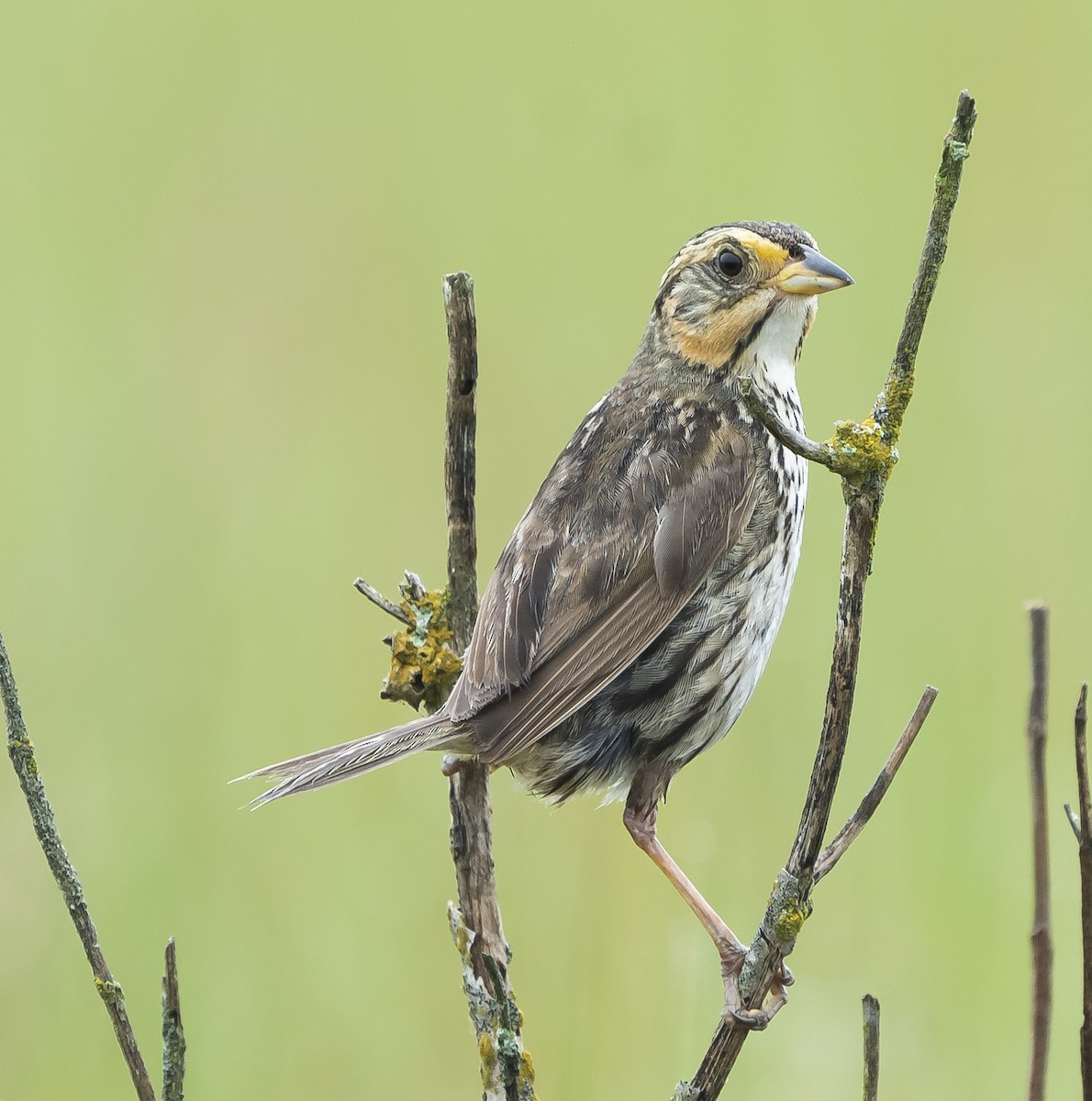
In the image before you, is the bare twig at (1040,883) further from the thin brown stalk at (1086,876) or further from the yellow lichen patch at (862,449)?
the yellow lichen patch at (862,449)

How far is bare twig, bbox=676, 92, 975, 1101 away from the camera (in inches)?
96.5

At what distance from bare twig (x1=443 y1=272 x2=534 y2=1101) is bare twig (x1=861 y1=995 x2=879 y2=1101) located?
30.3 inches

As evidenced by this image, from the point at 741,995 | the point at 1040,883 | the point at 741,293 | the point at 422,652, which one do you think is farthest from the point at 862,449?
the point at 741,293

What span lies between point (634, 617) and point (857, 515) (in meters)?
1.34

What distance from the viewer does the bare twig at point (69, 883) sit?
239cm

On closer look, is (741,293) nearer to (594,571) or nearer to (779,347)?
(779,347)

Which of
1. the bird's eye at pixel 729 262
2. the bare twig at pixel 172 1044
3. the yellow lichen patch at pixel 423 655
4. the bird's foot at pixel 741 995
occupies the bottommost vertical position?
the bird's foot at pixel 741 995

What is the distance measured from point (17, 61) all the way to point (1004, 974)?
18.9ft

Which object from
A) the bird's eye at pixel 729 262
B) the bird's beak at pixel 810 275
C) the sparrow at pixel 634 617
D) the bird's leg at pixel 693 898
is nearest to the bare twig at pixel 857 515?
the bird's leg at pixel 693 898

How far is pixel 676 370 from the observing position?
450 cm

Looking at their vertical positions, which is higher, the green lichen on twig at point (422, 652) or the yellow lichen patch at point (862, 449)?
the yellow lichen patch at point (862, 449)

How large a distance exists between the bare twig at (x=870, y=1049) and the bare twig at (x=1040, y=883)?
0.21m

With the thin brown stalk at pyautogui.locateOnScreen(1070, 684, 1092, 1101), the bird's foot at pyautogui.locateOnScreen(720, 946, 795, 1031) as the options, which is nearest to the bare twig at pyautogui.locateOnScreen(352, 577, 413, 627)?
the bird's foot at pyautogui.locateOnScreen(720, 946, 795, 1031)

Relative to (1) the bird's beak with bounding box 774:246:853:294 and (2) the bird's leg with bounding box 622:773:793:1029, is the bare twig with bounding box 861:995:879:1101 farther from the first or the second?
(1) the bird's beak with bounding box 774:246:853:294
